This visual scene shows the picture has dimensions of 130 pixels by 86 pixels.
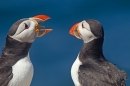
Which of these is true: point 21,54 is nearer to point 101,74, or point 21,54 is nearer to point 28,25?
point 28,25

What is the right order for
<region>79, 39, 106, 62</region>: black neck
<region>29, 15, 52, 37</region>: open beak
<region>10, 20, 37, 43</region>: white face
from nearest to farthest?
<region>10, 20, 37, 43</region>: white face
<region>79, 39, 106, 62</region>: black neck
<region>29, 15, 52, 37</region>: open beak

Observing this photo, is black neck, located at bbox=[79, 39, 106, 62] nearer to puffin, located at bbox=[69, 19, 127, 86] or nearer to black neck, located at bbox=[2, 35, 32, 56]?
puffin, located at bbox=[69, 19, 127, 86]

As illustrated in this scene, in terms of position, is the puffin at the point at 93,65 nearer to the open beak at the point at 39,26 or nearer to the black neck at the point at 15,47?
the open beak at the point at 39,26

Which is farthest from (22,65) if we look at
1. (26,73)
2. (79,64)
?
Result: (79,64)

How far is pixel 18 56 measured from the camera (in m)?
6.95

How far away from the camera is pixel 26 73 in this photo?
6.88m

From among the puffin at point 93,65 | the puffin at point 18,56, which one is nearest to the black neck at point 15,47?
the puffin at point 18,56

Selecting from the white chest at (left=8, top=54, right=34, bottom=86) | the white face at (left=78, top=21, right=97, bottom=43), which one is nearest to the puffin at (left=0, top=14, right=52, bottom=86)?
the white chest at (left=8, top=54, right=34, bottom=86)

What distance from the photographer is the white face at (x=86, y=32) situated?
6984mm

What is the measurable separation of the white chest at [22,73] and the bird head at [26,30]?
244 mm

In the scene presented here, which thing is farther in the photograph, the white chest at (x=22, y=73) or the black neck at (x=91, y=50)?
the black neck at (x=91, y=50)

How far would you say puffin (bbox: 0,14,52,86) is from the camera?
6.84 metres

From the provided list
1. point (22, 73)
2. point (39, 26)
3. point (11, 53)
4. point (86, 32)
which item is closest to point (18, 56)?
point (11, 53)

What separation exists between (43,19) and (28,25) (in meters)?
0.28
